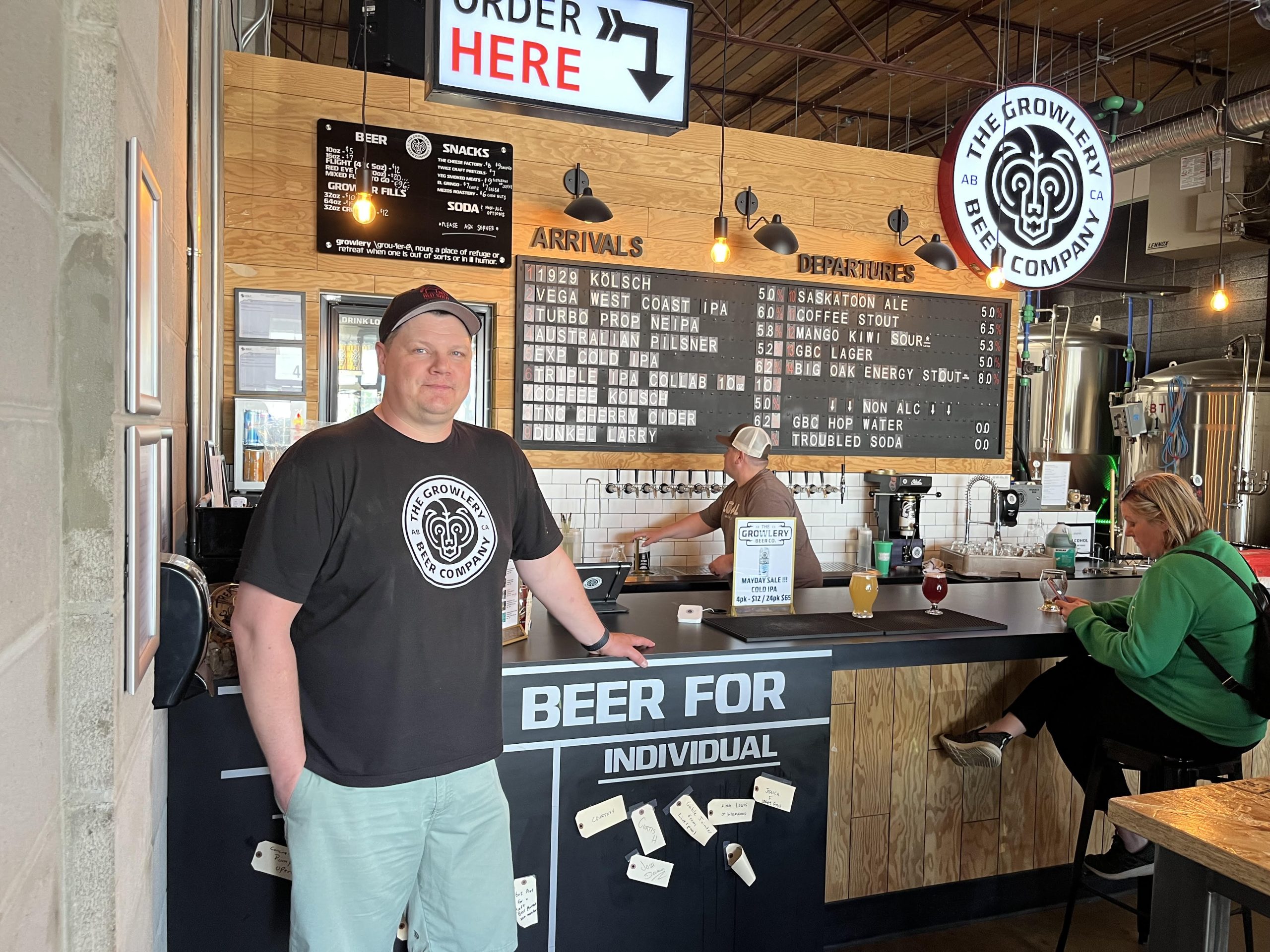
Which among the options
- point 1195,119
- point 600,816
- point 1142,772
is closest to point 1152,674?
point 1142,772

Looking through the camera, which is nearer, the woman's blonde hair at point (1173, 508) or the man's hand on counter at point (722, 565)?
the woman's blonde hair at point (1173, 508)

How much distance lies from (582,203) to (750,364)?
52.8 inches

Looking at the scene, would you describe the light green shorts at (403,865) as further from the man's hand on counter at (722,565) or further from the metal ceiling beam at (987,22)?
the metal ceiling beam at (987,22)

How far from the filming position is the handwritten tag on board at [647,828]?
2.52 metres

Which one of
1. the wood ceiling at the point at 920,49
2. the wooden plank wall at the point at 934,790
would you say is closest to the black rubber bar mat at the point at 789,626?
the wooden plank wall at the point at 934,790

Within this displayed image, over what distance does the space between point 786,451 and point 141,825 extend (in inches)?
163

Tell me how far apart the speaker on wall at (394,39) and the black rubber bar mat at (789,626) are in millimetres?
3110

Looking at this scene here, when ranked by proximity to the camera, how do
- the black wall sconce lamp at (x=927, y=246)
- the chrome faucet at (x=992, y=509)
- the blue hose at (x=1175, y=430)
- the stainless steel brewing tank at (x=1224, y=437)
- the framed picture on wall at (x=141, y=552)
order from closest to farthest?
the framed picture on wall at (x=141, y=552), the black wall sconce lamp at (x=927, y=246), the chrome faucet at (x=992, y=509), the stainless steel brewing tank at (x=1224, y=437), the blue hose at (x=1175, y=430)

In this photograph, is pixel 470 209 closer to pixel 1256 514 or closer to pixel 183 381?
pixel 183 381

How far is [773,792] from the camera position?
105 inches

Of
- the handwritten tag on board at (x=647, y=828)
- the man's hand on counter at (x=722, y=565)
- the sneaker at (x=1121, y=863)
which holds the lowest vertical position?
the sneaker at (x=1121, y=863)

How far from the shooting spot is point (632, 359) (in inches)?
197

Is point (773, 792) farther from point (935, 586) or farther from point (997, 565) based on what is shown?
point (997, 565)

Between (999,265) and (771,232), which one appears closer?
(771,232)
